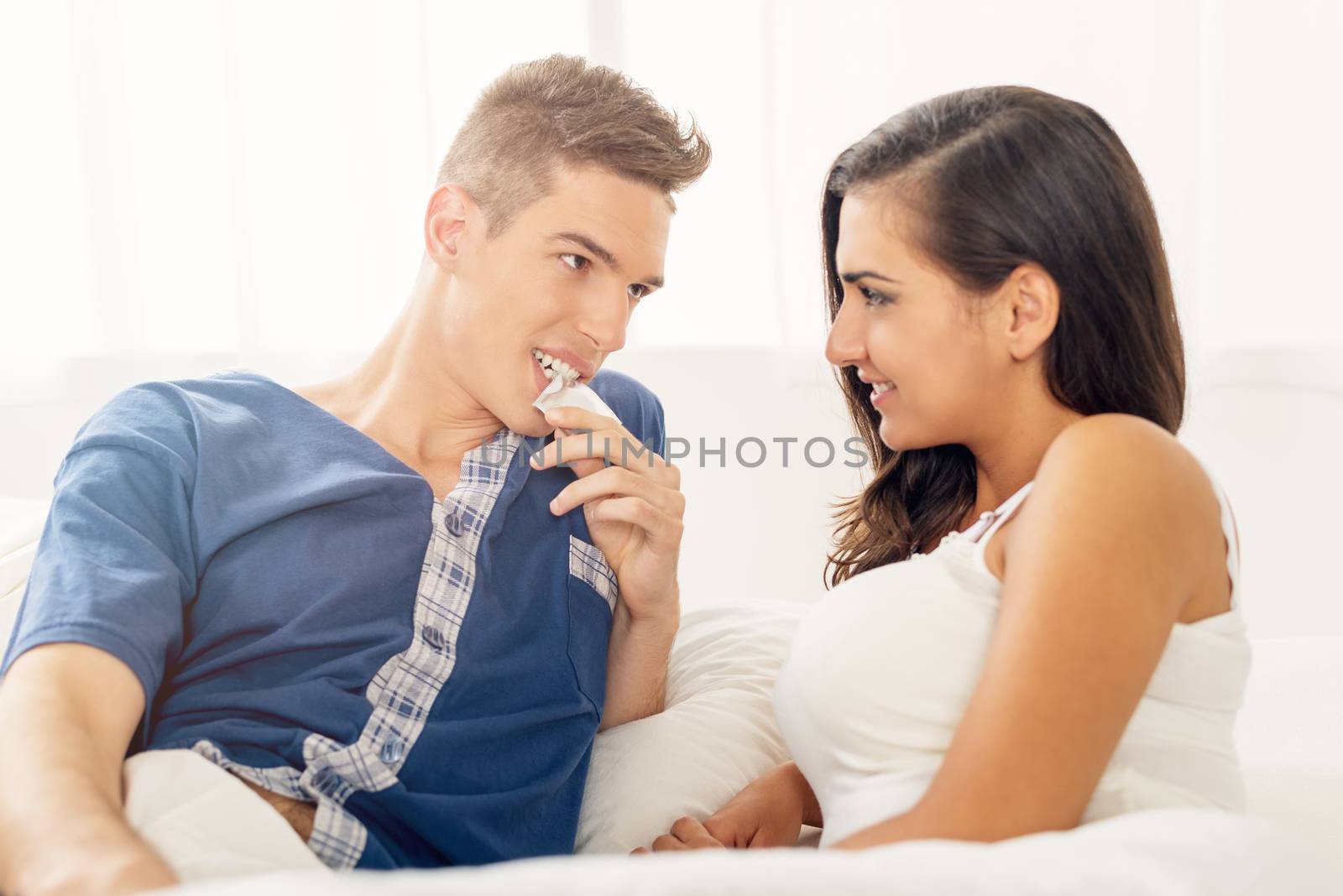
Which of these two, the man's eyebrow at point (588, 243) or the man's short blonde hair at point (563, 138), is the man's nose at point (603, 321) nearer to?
the man's eyebrow at point (588, 243)

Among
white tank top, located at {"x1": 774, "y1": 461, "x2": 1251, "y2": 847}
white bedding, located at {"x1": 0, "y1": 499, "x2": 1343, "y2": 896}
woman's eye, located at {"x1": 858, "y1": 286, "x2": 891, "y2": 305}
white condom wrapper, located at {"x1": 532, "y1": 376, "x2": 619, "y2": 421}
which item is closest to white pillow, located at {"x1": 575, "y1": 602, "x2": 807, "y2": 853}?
white bedding, located at {"x1": 0, "y1": 499, "x2": 1343, "y2": 896}

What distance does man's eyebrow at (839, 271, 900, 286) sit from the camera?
1.11m

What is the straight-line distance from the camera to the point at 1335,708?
A: 1380 mm

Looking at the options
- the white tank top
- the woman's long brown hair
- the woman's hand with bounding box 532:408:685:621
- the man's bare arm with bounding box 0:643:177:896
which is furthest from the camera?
the woman's hand with bounding box 532:408:685:621

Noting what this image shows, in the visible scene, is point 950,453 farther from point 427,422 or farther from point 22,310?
point 22,310

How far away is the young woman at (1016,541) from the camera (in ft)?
2.82

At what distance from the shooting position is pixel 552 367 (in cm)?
139

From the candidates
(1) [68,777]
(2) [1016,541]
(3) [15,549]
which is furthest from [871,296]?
(3) [15,549]

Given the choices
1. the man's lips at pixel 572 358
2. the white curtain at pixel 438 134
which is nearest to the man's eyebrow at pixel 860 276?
the man's lips at pixel 572 358

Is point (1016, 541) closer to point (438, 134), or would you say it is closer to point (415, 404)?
point (415, 404)

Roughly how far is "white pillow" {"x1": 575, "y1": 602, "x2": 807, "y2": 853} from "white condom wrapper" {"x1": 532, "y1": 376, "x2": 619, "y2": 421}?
0.37 m

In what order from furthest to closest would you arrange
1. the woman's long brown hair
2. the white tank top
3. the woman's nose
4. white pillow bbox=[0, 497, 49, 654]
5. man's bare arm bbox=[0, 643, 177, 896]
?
white pillow bbox=[0, 497, 49, 654] → the woman's nose → the woman's long brown hair → the white tank top → man's bare arm bbox=[0, 643, 177, 896]

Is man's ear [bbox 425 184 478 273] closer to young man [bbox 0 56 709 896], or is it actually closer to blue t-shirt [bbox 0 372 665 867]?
young man [bbox 0 56 709 896]

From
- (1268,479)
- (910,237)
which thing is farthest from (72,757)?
(1268,479)
